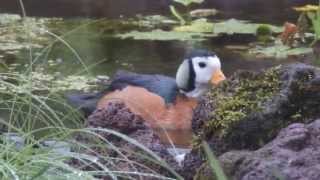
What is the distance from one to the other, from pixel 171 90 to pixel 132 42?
95.3 inches

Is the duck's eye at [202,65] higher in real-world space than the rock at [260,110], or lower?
lower

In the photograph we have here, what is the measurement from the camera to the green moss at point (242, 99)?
247cm

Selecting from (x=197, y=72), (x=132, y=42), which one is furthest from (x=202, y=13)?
(x=197, y=72)

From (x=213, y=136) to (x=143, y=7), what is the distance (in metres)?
8.69

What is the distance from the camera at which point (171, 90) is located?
6.26 meters

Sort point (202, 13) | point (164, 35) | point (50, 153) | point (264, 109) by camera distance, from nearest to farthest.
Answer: point (50, 153) → point (264, 109) → point (164, 35) → point (202, 13)

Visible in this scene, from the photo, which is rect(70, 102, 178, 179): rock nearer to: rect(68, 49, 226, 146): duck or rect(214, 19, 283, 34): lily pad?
rect(68, 49, 226, 146): duck

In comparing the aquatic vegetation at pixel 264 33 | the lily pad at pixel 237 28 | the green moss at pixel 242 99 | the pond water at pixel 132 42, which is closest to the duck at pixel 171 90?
the pond water at pixel 132 42

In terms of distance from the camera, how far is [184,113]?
6117 millimetres

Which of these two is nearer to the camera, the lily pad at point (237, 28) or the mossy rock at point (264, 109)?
the mossy rock at point (264, 109)

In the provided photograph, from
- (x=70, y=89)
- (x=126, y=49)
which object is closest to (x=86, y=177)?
(x=70, y=89)

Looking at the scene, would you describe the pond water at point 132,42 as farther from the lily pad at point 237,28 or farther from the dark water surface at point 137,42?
the lily pad at point 237,28

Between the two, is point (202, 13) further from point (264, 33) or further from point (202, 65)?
point (202, 65)

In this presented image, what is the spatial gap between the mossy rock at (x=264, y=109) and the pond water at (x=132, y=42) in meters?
2.98
